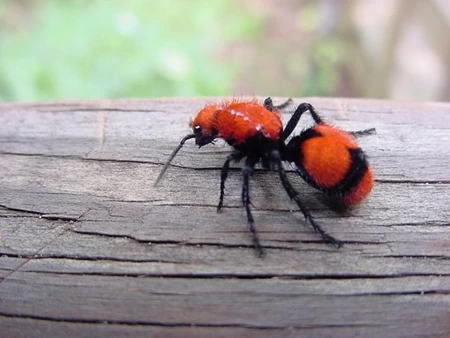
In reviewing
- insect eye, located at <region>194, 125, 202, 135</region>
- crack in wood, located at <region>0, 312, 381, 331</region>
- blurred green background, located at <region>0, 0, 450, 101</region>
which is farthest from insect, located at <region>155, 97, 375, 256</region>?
blurred green background, located at <region>0, 0, 450, 101</region>

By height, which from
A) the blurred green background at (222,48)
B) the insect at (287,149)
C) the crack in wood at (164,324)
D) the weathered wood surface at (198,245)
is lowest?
the blurred green background at (222,48)

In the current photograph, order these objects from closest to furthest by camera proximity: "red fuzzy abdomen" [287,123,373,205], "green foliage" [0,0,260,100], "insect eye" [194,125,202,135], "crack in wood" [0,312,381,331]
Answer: "crack in wood" [0,312,381,331], "red fuzzy abdomen" [287,123,373,205], "insect eye" [194,125,202,135], "green foliage" [0,0,260,100]

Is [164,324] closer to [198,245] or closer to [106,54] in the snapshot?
[198,245]

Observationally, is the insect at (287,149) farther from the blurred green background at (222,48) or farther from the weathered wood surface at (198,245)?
the blurred green background at (222,48)

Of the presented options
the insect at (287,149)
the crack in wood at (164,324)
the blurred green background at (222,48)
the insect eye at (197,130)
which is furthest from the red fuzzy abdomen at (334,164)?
the blurred green background at (222,48)

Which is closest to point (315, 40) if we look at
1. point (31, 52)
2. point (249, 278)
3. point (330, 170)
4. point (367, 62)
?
point (367, 62)

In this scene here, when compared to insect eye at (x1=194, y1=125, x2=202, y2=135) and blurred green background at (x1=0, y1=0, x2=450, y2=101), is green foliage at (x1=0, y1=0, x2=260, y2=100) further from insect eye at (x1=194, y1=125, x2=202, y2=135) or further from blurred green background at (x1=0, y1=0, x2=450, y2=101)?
insect eye at (x1=194, y1=125, x2=202, y2=135)
